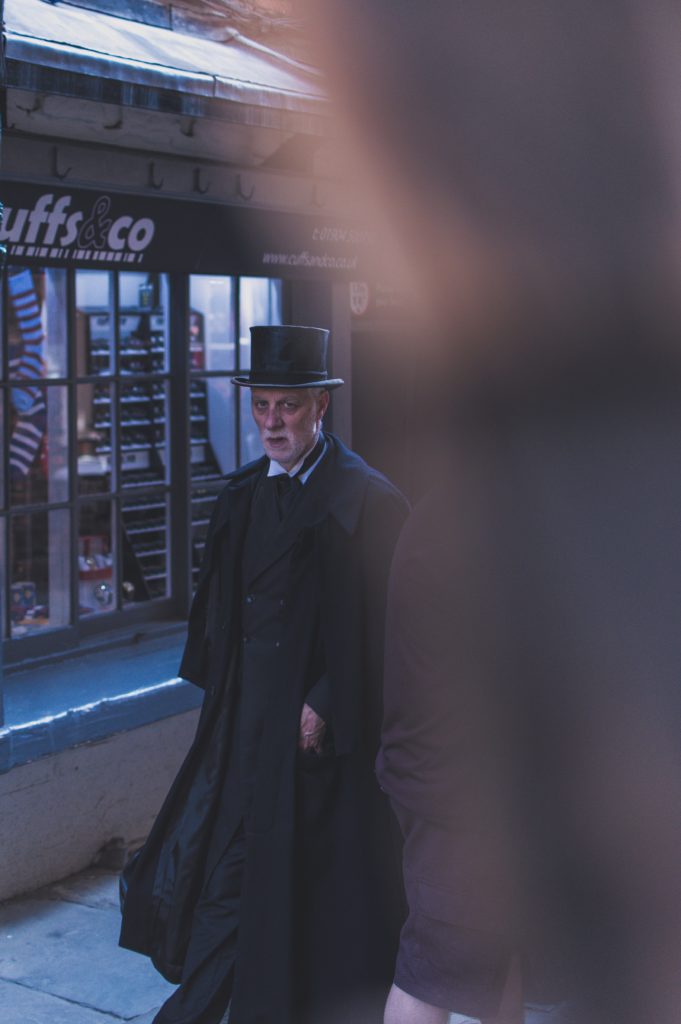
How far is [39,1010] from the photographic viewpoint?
391cm

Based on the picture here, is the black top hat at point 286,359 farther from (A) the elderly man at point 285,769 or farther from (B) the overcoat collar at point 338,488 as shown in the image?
(B) the overcoat collar at point 338,488

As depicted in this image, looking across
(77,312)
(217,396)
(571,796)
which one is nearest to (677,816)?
(571,796)

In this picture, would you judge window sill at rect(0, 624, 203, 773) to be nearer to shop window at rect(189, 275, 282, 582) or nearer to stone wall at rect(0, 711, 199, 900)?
stone wall at rect(0, 711, 199, 900)

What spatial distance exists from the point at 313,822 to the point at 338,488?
959 mm

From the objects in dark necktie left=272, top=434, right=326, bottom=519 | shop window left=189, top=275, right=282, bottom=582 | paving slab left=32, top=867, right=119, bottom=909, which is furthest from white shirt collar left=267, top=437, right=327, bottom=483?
shop window left=189, top=275, right=282, bottom=582

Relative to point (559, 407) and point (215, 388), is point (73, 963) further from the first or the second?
point (559, 407)

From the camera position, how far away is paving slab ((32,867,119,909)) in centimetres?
473

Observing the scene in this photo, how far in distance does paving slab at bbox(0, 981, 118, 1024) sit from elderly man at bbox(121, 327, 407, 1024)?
0.31 metres

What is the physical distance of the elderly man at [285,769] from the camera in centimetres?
351

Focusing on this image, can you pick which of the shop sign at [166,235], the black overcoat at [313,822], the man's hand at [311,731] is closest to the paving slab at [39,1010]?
the black overcoat at [313,822]

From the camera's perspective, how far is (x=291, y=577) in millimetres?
3652

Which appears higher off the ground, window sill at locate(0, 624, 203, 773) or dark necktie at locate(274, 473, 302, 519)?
dark necktie at locate(274, 473, 302, 519)

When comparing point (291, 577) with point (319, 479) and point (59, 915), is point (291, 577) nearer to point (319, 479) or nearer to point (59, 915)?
point (319, 479)

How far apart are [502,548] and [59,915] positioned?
12.7 ft
